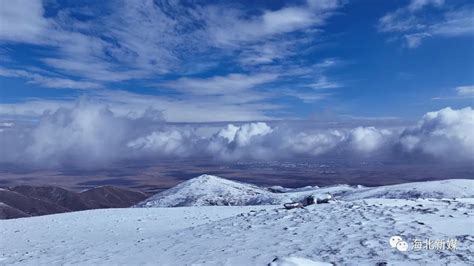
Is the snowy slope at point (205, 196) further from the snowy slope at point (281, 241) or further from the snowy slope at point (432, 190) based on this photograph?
the snowy slope at point (281, 241)

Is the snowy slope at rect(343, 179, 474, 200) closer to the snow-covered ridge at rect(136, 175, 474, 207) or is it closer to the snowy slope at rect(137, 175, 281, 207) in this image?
the snow-covered ridge at rect(136, 175, 474, 207)

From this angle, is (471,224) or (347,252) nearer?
→ (347,252)

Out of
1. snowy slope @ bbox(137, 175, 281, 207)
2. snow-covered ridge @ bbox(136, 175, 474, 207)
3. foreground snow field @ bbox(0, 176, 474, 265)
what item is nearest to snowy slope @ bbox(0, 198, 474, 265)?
foreground snow field @ bbox(0, 176, 474, 265)

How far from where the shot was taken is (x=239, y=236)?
15859 millimetres

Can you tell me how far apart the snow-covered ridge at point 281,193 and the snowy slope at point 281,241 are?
29435mm

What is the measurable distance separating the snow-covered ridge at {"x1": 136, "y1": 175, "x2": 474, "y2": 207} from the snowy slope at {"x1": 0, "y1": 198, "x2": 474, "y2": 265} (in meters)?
29.4

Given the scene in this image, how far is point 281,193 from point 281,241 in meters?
88.6

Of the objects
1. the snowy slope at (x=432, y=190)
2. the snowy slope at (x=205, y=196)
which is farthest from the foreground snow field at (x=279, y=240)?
the snowy slope at (x=205, y=196)

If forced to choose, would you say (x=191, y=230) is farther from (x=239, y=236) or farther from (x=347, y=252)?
(x=347, y=252)

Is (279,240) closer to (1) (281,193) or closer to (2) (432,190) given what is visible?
(2) (432,190)

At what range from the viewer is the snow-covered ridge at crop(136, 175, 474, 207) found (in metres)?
63.1

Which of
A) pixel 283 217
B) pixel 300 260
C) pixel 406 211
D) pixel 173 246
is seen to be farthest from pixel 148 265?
pixel 406 211

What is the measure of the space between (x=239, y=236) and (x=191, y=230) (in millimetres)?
4186

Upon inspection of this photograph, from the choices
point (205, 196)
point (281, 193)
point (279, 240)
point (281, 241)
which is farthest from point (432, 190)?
point (205, 196)
